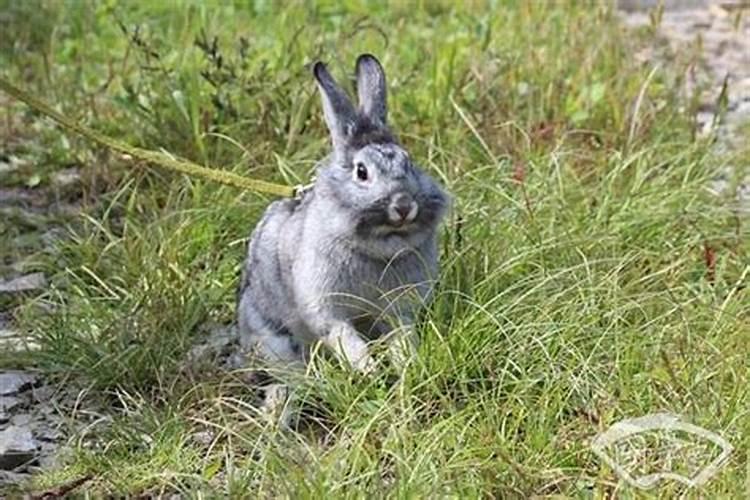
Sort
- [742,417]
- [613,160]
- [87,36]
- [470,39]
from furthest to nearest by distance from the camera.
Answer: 1. [87,36]
2. [470,39]
3. [613,160]
4. [742,417]

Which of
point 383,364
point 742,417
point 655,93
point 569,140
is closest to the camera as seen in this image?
point 742,417

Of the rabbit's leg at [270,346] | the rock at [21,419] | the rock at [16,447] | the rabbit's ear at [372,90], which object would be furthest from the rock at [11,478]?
the rabbit's ear at [372,90]

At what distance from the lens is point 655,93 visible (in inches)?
266

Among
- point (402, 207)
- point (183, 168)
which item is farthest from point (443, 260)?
point (183, 168)

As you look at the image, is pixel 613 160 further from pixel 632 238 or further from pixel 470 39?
pixel 470 39

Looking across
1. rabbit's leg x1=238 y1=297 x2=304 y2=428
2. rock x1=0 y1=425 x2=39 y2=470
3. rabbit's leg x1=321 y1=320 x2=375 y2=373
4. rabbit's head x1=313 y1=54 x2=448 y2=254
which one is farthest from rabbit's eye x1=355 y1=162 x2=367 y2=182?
rock x1=0 y1=425 x2=39 y2=470

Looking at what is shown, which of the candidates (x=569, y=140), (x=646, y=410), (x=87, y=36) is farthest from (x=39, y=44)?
(x=646, y=410)

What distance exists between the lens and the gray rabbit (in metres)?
4.32

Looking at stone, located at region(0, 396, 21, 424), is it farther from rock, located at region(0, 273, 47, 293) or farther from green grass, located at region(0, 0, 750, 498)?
rock, located at region(0, 273, 47, 293)

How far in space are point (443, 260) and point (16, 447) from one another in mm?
1248

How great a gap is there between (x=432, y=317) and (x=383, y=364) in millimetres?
180

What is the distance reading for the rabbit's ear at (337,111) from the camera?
4473mm

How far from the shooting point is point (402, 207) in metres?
4.26

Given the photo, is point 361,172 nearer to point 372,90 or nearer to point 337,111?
point 337,111
